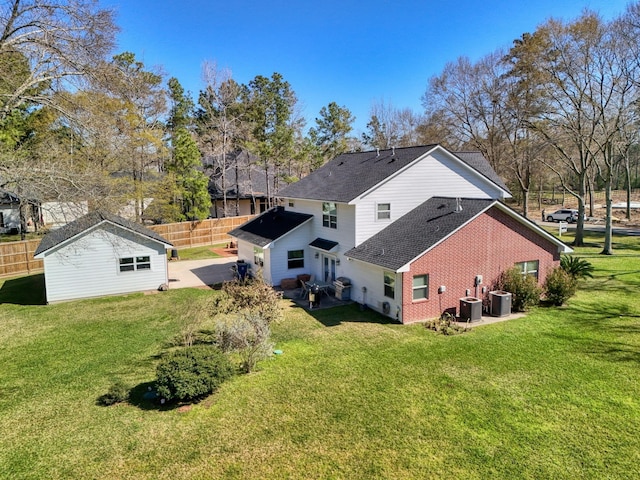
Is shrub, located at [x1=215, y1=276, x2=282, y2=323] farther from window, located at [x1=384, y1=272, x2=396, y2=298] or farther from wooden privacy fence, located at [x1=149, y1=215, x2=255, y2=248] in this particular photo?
wooden privacy fence, located at [x1=149, y1=215, x2=255, y2=248]

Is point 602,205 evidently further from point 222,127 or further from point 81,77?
point 81,77

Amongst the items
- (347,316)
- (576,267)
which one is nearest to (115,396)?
(347,316)

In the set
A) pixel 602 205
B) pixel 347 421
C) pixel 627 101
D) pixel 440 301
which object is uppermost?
pixel 627 101

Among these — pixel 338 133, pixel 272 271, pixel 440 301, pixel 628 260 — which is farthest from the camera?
pixel 338 133

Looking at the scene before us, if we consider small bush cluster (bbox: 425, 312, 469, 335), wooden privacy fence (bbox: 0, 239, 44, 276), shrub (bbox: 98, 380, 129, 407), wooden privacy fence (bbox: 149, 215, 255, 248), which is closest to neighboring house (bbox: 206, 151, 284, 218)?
wooden privacy fence (bbox: 149, 215, 255, 248)

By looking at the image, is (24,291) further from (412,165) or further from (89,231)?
(412,165)

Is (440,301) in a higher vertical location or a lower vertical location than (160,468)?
higher

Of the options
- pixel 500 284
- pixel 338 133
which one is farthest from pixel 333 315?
pixel 338 133

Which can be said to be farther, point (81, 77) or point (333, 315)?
point (333, 315)
